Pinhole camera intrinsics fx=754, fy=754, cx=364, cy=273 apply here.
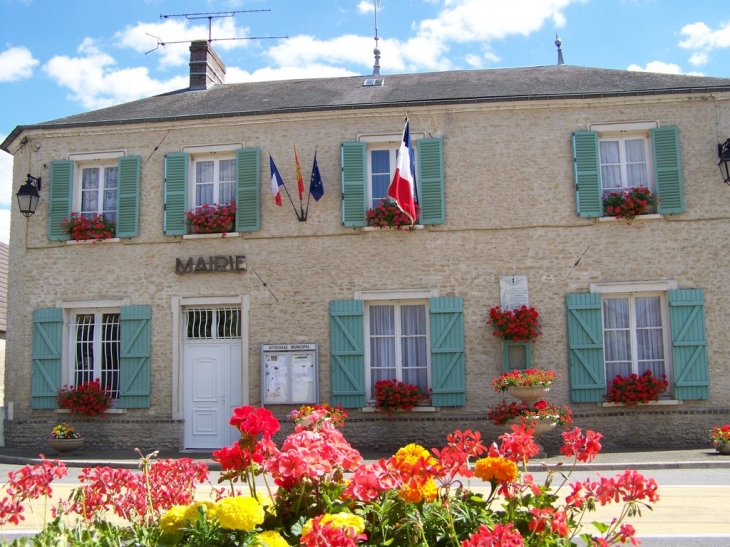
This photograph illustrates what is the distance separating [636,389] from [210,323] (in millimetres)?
7061

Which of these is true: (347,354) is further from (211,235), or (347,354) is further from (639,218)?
(639,218)

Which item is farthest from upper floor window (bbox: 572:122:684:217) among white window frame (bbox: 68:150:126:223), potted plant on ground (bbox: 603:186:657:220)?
white window frame (bbox: 68:150:126:223)

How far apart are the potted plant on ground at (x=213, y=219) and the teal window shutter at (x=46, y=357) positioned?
2.83 meters

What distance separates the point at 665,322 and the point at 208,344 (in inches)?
298

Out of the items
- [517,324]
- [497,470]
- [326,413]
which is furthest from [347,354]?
[497,470]

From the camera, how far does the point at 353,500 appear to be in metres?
2.86

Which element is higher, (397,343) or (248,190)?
(248,190)

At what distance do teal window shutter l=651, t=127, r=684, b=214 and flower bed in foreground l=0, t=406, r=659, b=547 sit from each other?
9.92 meters

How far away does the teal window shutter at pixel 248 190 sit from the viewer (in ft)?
41.9

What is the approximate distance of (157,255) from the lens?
12977 mm

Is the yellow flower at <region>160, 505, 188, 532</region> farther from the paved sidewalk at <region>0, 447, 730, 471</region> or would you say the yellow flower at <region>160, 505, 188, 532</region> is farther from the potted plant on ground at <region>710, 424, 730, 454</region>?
the potted plant on ground at <region>710, 424, 730, 454</region>

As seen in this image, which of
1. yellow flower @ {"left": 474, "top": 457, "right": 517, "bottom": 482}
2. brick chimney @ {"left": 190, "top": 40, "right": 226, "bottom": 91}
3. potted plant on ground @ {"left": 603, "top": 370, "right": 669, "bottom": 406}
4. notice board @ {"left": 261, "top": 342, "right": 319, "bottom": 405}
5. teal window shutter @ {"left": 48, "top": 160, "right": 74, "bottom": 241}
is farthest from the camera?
brick chimney @ {"left": 190, "top": 40, "right": 226, "bottom": 91}

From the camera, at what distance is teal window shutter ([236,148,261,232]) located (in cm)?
1277

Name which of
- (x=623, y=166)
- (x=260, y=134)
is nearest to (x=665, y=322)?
(x=623, y=166)
